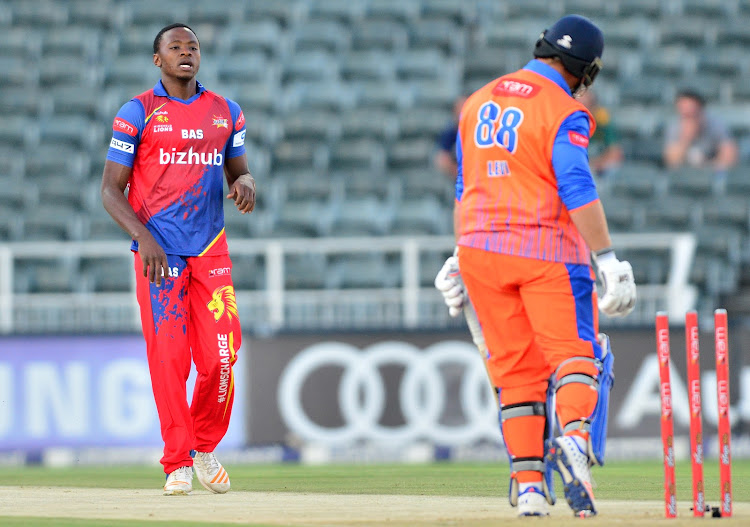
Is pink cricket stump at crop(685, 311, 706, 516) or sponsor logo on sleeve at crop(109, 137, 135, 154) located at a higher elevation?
sponsor logo on sleeve at crop(109, 137, 135, 154)

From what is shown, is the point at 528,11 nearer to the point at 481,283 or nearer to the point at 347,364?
the point at 347,364

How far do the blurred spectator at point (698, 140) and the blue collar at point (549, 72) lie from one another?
9149 mm

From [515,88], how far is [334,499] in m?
2.04

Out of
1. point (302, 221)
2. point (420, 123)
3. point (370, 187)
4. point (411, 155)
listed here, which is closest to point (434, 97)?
point (420, 123)

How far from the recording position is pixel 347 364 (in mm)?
12062

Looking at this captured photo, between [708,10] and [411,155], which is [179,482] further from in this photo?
[708,10]

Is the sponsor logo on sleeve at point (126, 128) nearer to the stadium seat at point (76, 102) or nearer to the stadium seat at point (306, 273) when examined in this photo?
the stadium seat at point (306, 273)

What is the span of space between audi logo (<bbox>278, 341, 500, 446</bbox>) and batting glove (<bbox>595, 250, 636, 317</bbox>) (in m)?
6.35

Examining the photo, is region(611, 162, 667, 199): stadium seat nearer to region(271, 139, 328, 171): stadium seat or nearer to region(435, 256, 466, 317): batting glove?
region(271, 139, 328, 171): stadium seat

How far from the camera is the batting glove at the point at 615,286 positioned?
5449 millimetres

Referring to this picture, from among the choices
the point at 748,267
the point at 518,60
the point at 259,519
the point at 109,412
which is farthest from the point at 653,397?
the point at 259,519

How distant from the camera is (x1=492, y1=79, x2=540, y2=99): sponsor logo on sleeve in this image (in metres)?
5.67

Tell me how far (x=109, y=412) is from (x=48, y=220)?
3.19m

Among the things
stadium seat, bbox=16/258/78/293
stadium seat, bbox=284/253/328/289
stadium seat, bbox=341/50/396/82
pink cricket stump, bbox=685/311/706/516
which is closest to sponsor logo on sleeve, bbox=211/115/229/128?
pink cricket stump, bbox=685/311/706/516
